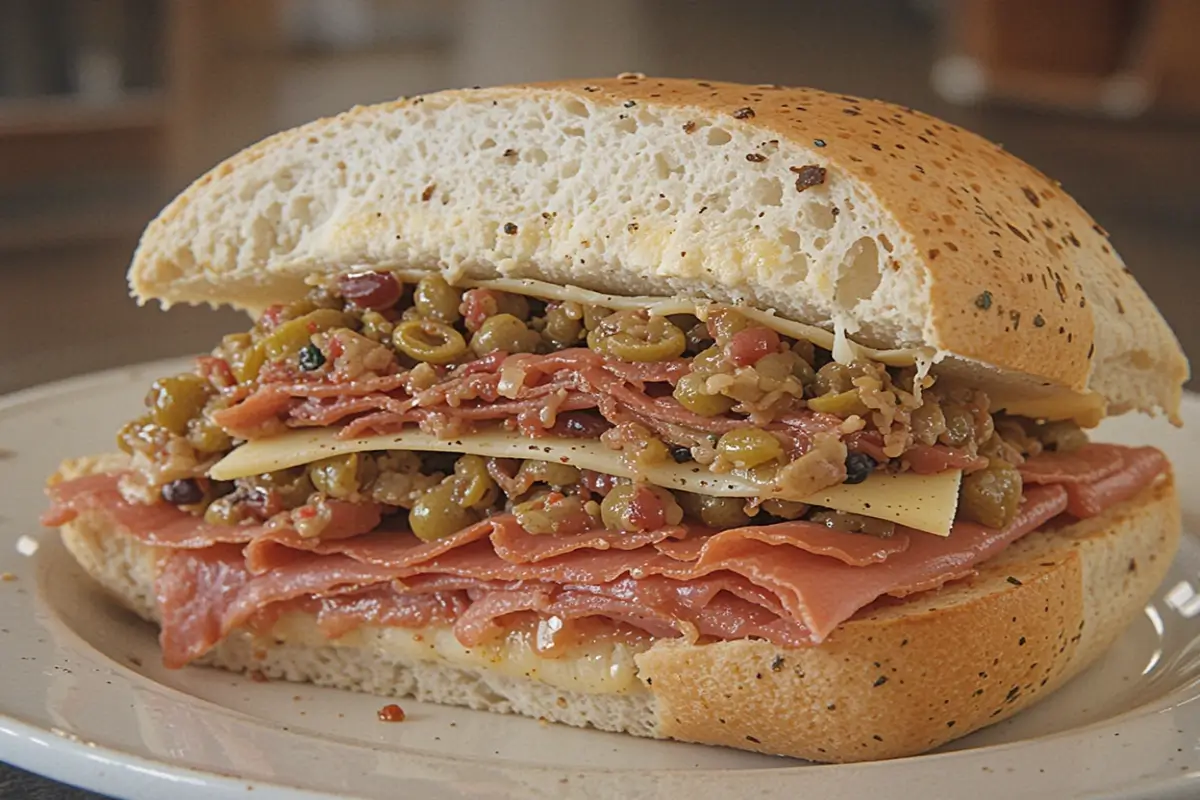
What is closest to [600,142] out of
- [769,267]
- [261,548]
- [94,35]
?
[769,267]

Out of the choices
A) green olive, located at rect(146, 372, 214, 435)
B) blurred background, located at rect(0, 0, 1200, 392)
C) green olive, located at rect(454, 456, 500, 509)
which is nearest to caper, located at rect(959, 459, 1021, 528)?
green olive, located at rect(454, 456, 500, 509)

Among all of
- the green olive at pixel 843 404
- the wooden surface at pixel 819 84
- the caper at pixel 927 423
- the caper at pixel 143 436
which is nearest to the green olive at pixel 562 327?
the green olive at pixel 843 404

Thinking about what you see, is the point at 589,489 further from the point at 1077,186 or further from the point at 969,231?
the point at 1077,186

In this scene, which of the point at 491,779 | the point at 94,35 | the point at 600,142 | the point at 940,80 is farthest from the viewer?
the point at 940,80

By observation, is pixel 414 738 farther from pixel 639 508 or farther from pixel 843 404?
pixel 843 404

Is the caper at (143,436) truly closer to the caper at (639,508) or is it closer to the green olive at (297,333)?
the green olive at (297,333)

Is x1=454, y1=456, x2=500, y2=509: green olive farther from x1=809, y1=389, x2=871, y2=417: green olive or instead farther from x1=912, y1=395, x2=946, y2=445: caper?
x1=912, y1=395, x2=946, y2=445: caper

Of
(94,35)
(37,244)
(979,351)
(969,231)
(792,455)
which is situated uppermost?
(969,231)
